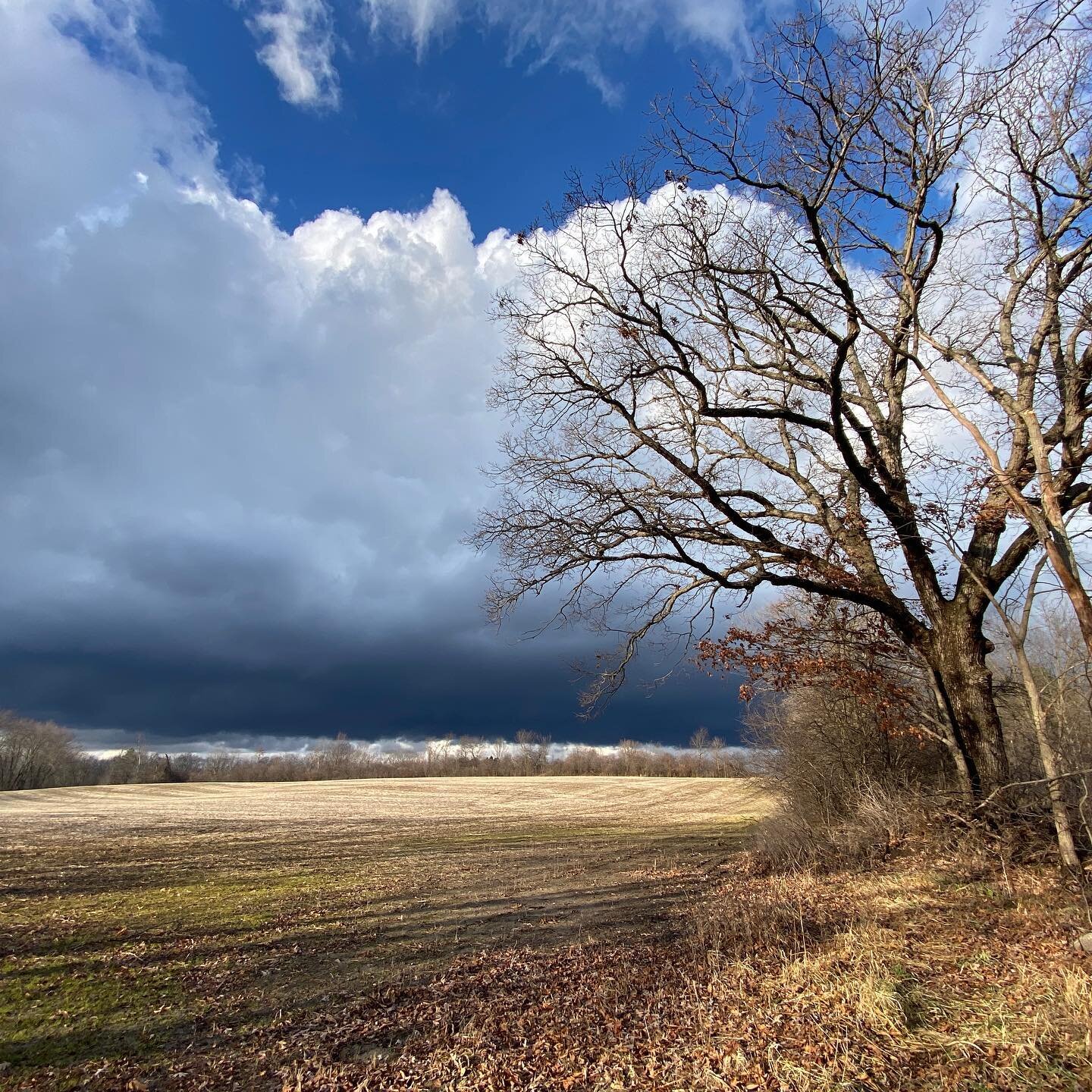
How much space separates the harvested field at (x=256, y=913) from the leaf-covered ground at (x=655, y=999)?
A: 2.8 inches

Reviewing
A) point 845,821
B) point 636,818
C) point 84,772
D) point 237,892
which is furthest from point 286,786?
point 845,821

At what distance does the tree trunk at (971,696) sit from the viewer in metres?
10.0

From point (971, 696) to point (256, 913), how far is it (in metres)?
11.7

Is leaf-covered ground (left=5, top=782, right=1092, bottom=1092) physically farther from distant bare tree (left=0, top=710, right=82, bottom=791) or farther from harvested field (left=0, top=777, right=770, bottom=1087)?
distant bare tree (left=0, top=710, right=82, bottom=791)

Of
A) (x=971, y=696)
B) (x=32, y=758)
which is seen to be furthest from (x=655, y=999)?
(x=32, y=758)

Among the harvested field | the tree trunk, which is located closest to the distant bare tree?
the harvested field

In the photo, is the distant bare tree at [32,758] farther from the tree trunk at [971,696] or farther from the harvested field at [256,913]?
the tree trunk at [971,696]

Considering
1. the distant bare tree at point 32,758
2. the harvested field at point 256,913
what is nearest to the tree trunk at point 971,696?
the harvested field at point 256,913

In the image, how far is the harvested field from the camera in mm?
6035

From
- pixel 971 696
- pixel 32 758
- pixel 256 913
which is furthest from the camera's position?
pixel 32 758

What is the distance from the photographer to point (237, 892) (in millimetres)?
12172

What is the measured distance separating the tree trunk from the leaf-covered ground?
1531mm

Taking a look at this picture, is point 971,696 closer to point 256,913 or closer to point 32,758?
point 256,913

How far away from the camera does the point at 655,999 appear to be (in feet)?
19.5
